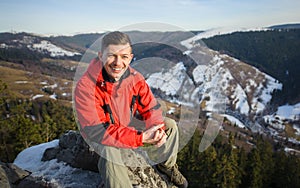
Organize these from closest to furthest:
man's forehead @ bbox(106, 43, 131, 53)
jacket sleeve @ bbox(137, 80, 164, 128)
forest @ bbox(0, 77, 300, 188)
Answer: man's forehead @ bbox(106, 43, 131, 53) → jacket sleeve @ bbox(137, 80, 164, 128) → forest @ bbox(0, 77, 300, 188)

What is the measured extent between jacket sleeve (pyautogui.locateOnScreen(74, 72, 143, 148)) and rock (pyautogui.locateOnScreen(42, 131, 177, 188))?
1.46m

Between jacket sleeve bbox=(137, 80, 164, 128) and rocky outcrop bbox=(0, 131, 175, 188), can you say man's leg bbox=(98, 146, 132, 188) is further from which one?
jacket sleeve bbox=(137, 80, 164, 128)

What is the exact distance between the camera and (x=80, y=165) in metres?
7.14

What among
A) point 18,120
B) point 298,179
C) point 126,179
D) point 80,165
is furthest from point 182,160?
point 126,179

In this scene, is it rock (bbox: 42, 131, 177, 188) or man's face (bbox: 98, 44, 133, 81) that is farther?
rock (bbox: 42, 131, 177, 188)

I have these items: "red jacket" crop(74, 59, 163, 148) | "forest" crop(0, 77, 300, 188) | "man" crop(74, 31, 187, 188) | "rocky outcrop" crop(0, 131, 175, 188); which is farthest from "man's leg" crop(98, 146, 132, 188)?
"forest" crop(0, 77, 300, 188)

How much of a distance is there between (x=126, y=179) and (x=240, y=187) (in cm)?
3425

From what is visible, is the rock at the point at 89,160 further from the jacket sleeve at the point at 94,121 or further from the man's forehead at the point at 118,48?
the man's forehead at the point at 118,48

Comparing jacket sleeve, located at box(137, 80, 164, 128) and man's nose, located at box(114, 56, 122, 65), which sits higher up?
man's nose, located at box(114, 56, 122, 65)

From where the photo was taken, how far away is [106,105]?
437 cm

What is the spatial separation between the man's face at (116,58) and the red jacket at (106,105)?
0.46 ft

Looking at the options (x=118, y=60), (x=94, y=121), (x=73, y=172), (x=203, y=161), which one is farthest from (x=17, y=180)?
(x=203, y=161)

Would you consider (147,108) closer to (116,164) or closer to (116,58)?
(116,164)

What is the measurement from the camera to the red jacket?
4.11 m
